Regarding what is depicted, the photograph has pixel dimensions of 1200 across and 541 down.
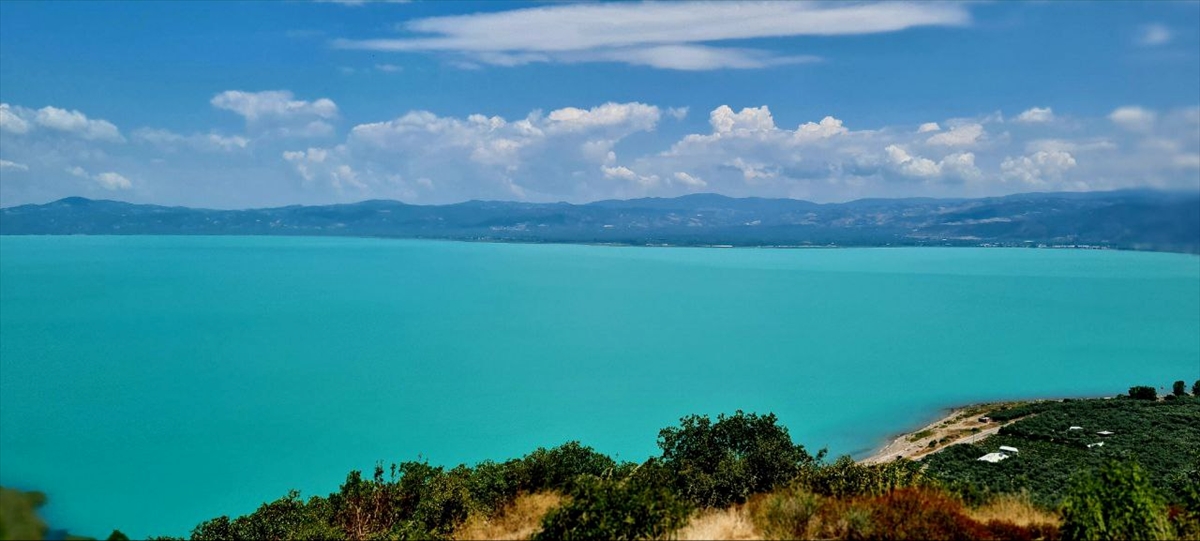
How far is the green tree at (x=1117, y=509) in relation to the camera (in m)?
6.34

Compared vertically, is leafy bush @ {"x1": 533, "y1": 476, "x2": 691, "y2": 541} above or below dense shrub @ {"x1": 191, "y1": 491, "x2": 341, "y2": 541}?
above

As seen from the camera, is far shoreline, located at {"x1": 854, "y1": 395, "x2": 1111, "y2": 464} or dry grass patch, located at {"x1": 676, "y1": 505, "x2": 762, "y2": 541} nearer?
dry grass patch, located at {"x1": 676, "y1": 505, "x2": 762, "y2": 541}

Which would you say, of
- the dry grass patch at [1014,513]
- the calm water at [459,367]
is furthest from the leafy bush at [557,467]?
the calm water at [459,367]

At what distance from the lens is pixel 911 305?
9438 cm

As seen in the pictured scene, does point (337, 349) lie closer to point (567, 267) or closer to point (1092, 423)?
point (1092, 423)

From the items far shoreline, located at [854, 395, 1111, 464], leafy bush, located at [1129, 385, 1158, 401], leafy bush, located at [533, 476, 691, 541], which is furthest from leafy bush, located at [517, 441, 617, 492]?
leafy bush, located at [1129, 385, 1158, 401]

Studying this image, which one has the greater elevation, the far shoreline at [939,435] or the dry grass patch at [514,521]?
A: the dry grass patch at [514,521]

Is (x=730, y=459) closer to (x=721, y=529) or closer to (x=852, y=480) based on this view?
(x=852, y=480)

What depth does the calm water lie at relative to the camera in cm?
3156

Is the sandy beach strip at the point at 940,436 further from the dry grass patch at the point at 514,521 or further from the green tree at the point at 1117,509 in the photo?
the green tree at the point at 1117,509

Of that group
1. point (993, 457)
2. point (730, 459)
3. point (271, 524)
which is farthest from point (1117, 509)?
point (993, 457)

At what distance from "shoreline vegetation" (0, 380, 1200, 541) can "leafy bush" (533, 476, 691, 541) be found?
0.04ft

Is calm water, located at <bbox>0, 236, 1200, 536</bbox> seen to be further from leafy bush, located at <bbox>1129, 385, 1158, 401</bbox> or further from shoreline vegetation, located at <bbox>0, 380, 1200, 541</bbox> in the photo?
shoreline vegetation, located at <bbox>0, 380, 1200, 541</bbox>

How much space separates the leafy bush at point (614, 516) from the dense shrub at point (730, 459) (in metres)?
3.58
